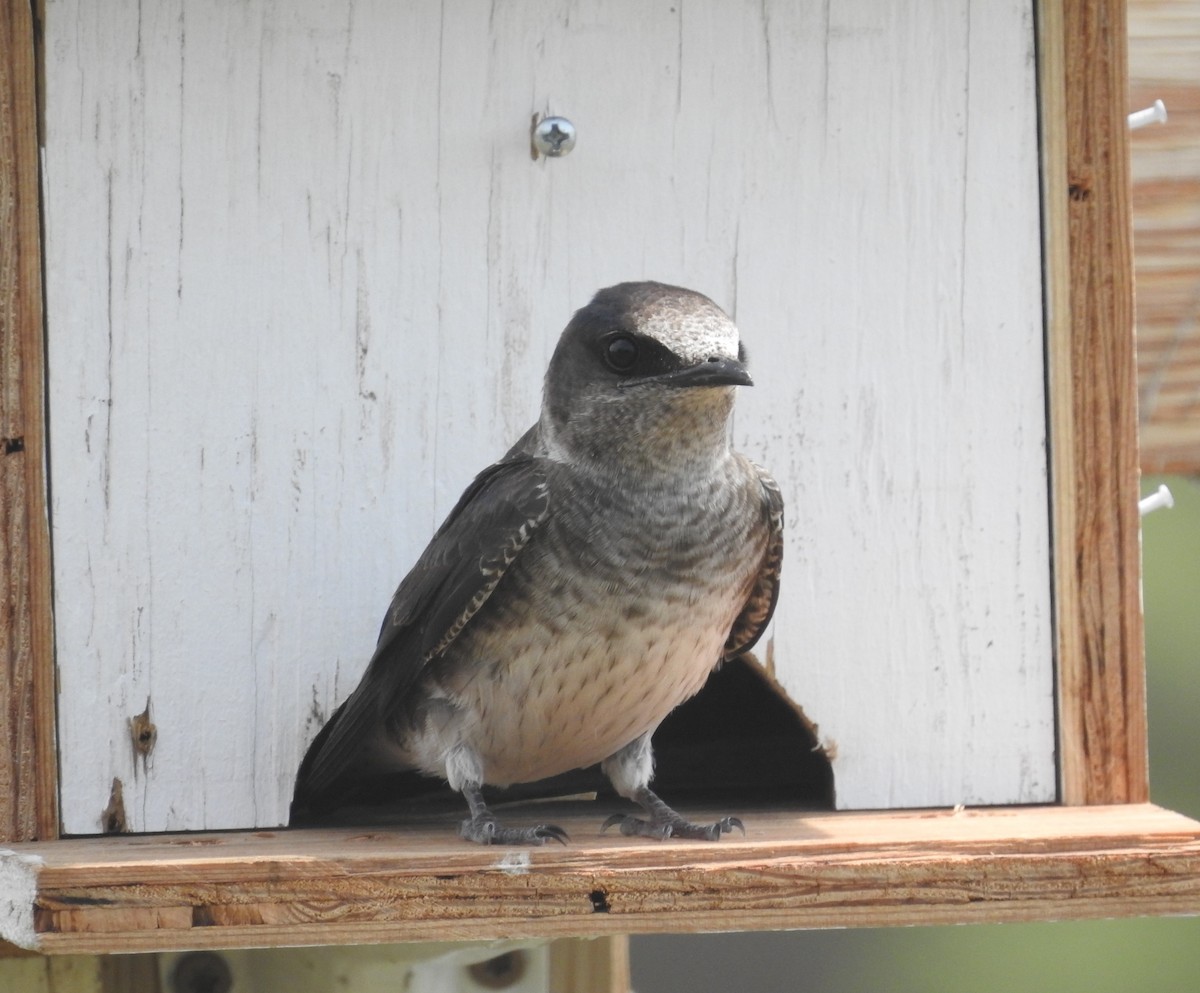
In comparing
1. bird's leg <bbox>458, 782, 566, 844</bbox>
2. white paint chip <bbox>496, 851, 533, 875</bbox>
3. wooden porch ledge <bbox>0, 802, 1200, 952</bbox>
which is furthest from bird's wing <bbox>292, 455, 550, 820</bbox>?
white paint chip <bbox>496, 851, 533, 875</bbox>

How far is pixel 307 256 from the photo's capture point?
9.88 ft

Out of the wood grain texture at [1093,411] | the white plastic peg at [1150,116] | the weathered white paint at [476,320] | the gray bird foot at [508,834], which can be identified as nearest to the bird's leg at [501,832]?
the gray bird foot at [508,834]

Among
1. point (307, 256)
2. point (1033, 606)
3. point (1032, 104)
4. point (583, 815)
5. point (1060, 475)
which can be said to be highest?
point (1032, 104)

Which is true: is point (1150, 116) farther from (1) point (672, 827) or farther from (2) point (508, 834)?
(2) point (508, 834)

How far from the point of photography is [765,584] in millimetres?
2951

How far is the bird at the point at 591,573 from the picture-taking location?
2734 millimetres

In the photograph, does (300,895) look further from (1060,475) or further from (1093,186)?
(1093,186)

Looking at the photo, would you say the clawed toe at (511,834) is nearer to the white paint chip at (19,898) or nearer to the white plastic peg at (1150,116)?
the white paint chip at (19,898)

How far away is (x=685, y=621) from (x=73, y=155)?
1.18 meters

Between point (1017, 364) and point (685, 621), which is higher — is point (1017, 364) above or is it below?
above

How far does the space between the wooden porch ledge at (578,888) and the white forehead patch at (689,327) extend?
68 centimetres

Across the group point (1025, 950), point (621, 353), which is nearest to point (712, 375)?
point (621, 353)

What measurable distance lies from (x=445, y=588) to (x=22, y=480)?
68cm

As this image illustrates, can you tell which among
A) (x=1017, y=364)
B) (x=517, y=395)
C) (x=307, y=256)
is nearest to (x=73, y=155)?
(x=307, y=256)
